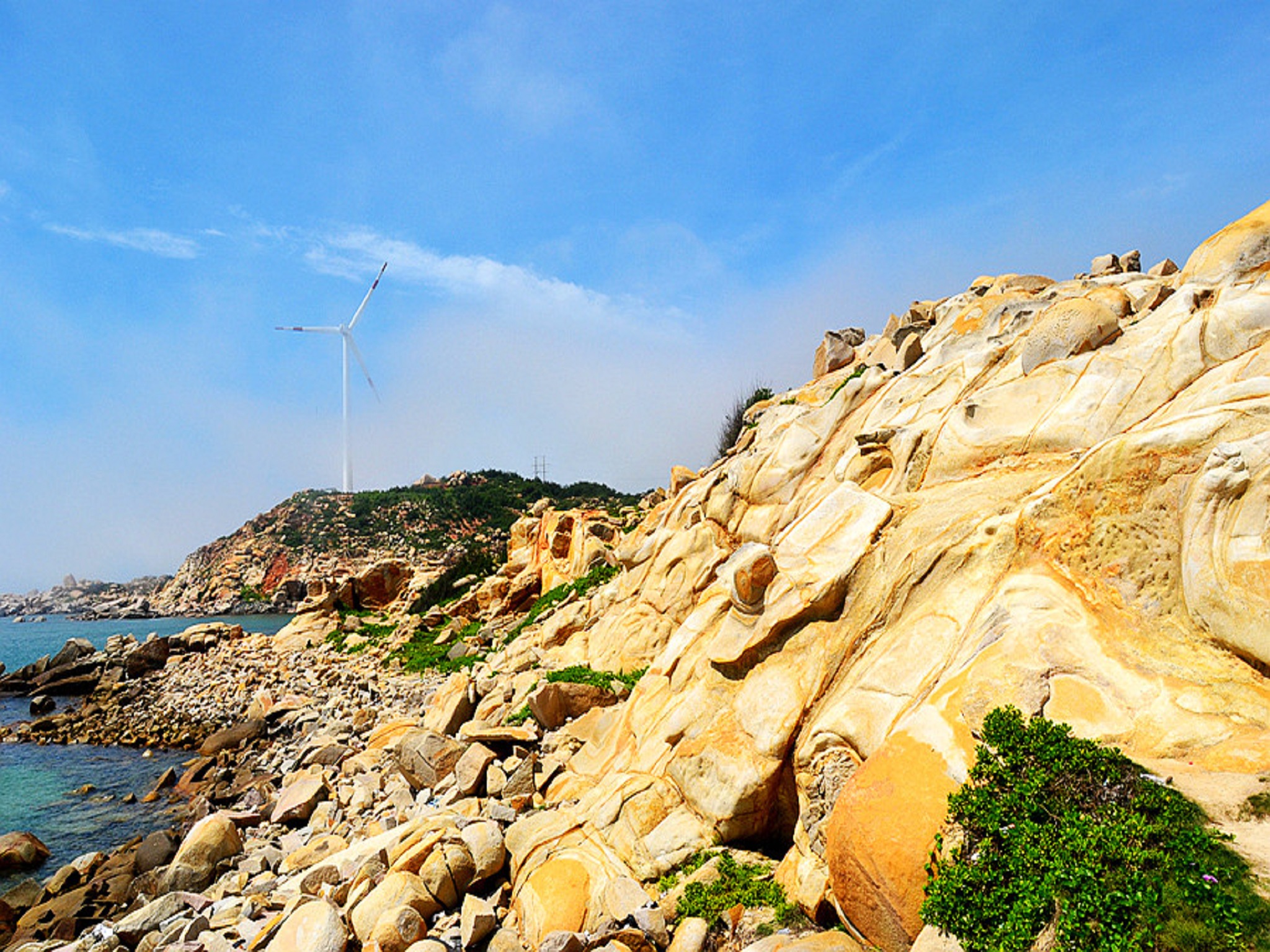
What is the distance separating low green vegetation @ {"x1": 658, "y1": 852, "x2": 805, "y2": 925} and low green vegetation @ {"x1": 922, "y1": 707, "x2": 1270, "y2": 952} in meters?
2.72

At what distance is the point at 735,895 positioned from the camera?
937 centimetres

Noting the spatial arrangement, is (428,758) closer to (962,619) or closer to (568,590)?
(962,619)

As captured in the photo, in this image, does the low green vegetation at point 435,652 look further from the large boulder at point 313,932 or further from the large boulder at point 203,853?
the large boulder at point 313,932

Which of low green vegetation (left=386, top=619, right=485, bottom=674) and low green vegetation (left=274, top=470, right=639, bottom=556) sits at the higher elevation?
low green vegetation (left=274, top=470, right=639, bottom=556)

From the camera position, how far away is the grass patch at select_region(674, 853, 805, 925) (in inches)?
352

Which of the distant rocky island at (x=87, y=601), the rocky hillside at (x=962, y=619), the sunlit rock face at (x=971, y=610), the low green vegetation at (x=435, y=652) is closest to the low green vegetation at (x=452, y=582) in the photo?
the low green vegetation at (x=435, y=652)

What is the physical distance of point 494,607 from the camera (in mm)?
41969

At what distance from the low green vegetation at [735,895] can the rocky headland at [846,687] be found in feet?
0.19

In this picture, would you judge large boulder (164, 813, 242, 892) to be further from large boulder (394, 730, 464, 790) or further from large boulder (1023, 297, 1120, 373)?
large boulder (1023, 297, 1120, 373)

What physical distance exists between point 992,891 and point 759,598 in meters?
6.33

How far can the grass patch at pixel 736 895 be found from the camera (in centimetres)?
893

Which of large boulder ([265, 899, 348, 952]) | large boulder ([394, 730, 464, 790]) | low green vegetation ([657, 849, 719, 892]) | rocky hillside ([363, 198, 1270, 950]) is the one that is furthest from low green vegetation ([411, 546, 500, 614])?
low green vegetation ([657, 849, 719, 892])

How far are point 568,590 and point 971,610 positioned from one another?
25751mm

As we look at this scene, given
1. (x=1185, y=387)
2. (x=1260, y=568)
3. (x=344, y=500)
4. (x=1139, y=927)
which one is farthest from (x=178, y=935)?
(x=344, y=500)
